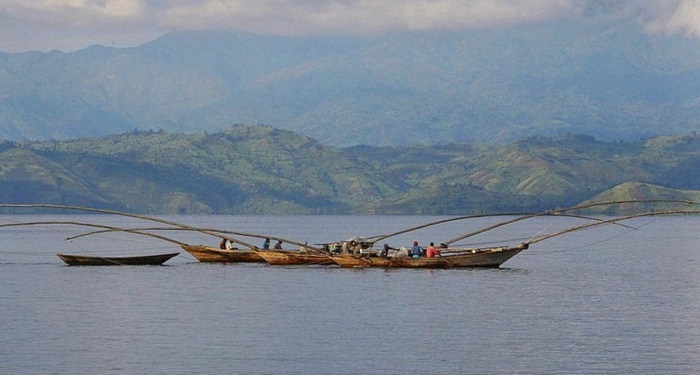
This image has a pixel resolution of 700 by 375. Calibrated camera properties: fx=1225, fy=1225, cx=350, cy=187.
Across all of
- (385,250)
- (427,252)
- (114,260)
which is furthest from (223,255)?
(427,252)

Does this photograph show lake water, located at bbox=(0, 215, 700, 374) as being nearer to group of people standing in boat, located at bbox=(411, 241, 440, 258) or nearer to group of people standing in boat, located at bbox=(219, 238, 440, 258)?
group of people standing in boat, located at bbox=(411, 241, 440, 258)

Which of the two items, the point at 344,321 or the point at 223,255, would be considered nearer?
the point at 344,321

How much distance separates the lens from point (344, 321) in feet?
259

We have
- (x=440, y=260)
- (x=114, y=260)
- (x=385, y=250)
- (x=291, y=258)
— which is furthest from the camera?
(x=114, y=260)

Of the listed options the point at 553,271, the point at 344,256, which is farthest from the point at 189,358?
the point at 553,271

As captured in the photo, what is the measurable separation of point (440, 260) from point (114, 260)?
117 ft

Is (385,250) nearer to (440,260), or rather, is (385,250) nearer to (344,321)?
(440,260)

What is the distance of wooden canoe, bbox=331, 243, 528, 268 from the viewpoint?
11184 cm

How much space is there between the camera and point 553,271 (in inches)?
5030

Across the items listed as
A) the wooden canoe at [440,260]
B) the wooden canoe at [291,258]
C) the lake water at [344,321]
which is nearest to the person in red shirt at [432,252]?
the wooden canoe at [440,260]

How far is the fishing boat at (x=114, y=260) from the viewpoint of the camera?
124m

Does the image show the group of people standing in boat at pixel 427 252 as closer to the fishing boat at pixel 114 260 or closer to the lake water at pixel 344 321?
the lake water at pixel 344 321

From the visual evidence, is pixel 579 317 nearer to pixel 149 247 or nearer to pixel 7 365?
pixel 7 365

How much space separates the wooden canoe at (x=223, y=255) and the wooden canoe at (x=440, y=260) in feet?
42.7
